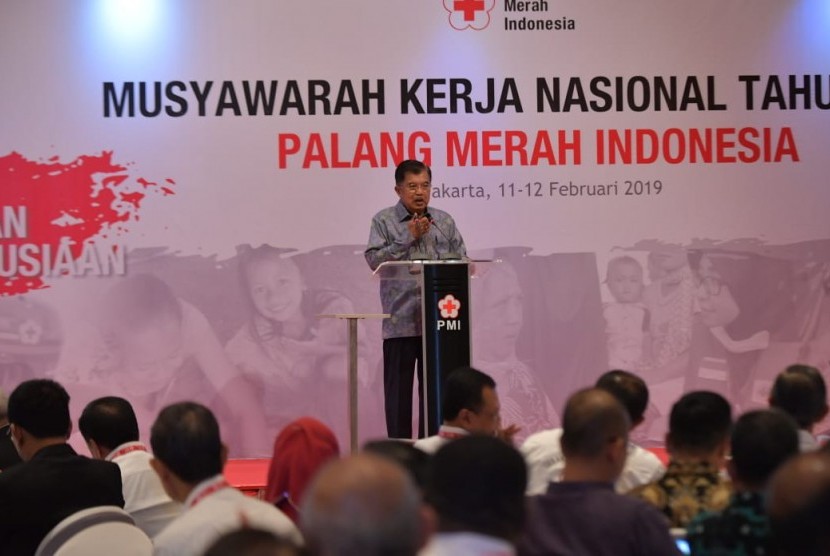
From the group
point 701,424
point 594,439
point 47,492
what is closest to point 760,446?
point 594,439

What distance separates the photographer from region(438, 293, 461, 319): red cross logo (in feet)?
17.3

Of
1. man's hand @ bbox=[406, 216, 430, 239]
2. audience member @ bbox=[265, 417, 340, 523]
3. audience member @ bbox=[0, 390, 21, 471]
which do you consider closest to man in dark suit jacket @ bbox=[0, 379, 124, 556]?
audience member @ bbox=[265, 417, 340, 523]

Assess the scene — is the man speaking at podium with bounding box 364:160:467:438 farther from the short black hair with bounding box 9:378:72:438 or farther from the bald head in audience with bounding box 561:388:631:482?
the bald head in audience with bounding box 561:388:631:482

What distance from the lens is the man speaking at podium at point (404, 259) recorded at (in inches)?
228

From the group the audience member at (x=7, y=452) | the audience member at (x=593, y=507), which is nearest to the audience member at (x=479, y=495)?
the audience member at (x=593, y=507)

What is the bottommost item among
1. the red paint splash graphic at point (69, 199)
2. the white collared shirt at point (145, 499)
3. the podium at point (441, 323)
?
the white collared shirt at point (145, 499)

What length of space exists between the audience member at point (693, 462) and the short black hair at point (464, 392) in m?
0.85

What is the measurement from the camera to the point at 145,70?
25.0 feet

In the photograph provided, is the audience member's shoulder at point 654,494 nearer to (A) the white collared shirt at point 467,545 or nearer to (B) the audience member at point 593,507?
(B) the audience member at point 593,507

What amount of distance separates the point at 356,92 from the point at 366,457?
19.6 ft

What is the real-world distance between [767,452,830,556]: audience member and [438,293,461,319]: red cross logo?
3.22 m

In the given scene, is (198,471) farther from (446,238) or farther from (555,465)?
(446,238)

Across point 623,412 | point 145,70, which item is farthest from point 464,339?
point 145,70

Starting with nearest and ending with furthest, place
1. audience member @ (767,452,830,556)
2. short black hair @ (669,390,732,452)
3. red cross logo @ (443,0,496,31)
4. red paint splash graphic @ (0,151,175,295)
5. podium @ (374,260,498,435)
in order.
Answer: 1. audience member @ (767,452,830,556)
2. short black hair @ (669,390,732,452)
3. podium @ (374,260,498,435)
4. red paint splash graphic @ (0,151,175,295)
5. red cross logo @ (443,0,496,31)
